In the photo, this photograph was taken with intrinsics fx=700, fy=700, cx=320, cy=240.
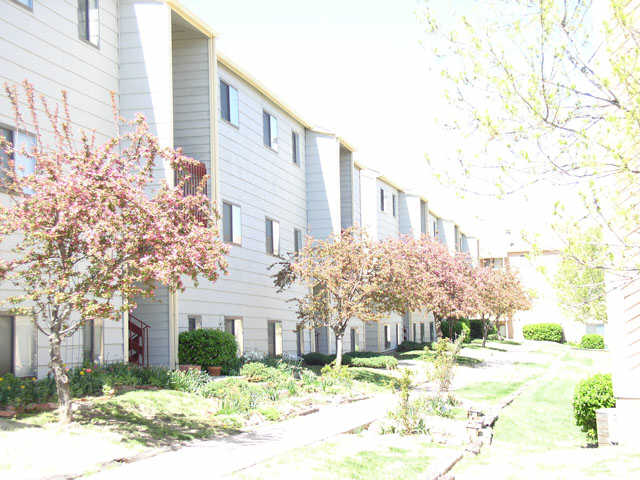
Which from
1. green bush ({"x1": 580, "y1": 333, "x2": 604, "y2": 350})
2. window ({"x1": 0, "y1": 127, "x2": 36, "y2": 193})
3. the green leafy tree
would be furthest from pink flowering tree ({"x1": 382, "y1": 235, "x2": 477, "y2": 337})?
the green leafy tree

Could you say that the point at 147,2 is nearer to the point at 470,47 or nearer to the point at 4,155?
the point at 4,155

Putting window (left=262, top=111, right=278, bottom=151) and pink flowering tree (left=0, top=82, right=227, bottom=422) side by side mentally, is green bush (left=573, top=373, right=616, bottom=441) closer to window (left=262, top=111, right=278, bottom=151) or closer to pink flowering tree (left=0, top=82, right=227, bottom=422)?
pink flowering tree (left=0, top=82, right=227, bottom=422)

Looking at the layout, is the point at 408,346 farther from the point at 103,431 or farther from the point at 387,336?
the point at 103,431

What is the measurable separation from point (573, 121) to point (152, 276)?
6.82 m

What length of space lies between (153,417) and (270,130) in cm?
1624

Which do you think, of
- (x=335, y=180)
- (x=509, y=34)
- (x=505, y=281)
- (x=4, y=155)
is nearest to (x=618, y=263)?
(x=509, y=34)

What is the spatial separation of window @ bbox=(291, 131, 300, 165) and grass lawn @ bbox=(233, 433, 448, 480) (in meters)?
19.3

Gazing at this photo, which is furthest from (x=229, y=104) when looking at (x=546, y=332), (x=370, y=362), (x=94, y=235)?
(x=546, y=332)

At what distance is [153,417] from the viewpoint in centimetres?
1271

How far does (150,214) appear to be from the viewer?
1121 cm

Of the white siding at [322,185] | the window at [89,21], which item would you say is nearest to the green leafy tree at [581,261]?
the window at [89,21]

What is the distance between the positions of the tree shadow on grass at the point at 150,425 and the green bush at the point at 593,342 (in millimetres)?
43418

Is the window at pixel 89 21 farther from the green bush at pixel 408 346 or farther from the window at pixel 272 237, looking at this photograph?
the green bush at pixel 408 346

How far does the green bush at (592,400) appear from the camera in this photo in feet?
40.2
